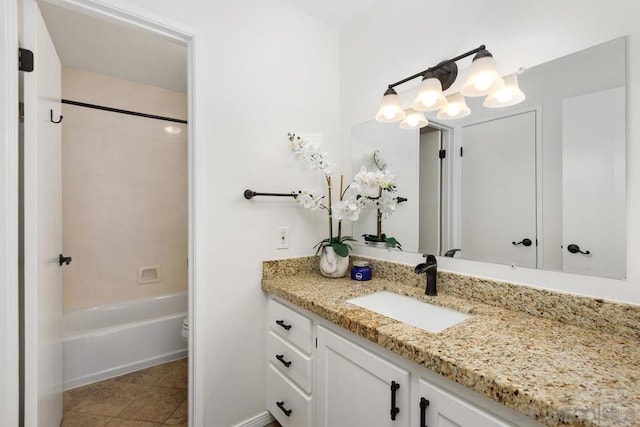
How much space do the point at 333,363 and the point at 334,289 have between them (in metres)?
Answer: 0.34

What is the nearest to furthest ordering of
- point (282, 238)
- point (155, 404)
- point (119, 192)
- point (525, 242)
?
1. point (525, 242)
2. point (282, 238)
3. point (155, 404)
4. point (119, 192)

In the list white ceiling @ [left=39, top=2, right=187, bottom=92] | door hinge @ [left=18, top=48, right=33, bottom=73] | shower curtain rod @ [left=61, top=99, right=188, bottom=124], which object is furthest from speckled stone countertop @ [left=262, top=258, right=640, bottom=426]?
shower curtain rod @ [left=61, top=99, right=188, bottom=124]

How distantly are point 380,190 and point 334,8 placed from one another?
1.10m

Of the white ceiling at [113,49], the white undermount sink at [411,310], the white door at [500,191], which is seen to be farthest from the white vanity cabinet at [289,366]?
the white ceiling at [113,49]

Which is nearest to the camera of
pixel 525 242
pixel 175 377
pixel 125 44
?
pixel 525 242

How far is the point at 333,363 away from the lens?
1161 millimetres

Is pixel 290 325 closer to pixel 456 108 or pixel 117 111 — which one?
pixel 456 108

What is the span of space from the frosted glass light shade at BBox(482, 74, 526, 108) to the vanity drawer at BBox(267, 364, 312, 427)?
145cm

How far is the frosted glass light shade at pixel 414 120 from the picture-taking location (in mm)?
1436

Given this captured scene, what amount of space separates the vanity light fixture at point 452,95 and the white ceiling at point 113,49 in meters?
1.29

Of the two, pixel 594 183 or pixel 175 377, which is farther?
pixel 175 377

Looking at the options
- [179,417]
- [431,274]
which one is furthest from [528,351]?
[179,417]

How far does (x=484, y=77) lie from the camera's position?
42.7 inches

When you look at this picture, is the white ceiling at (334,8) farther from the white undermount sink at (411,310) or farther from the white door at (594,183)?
the white undermount sink at (411,310)
